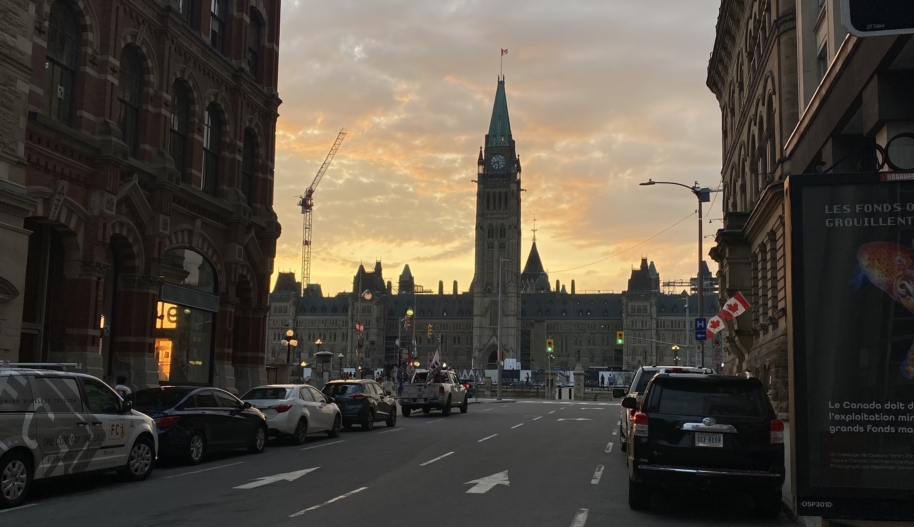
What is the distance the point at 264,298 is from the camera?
116 ft

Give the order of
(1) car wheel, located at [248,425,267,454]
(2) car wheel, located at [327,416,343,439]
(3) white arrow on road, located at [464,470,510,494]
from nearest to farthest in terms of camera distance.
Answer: (3) white arrow on road, located at [464,470,510,494]
(1) car wheel, located at [248,425,267,454]
(2) car wheel, located at [327,416,343,439]

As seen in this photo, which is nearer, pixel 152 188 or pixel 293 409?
pixel 293 409

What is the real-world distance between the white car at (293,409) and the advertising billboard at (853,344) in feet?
50.6

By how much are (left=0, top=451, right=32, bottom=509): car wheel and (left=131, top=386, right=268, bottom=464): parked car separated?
15.2ft

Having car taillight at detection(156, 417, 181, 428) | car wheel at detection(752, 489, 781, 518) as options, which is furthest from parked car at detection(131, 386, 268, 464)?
car wheel at detection(752, 489, 781, 518)

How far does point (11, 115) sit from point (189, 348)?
12175 millimetres

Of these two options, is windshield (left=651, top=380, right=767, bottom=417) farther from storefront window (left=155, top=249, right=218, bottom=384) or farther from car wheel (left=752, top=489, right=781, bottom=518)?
storefront window (left=155, top=249, right=218, bottom=384)

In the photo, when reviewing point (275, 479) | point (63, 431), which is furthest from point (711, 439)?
point (63, 431)

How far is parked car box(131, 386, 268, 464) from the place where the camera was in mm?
16891

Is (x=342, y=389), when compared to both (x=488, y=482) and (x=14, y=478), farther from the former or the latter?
(x=14, y=478)

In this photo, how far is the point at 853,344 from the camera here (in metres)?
7.58

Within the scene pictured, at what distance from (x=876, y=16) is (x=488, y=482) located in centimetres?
1044

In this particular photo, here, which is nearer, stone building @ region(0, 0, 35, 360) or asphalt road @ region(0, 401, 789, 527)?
asphalt road @ region(0, 401, 789, 527)

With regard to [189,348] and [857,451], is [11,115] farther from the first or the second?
[857,451]
